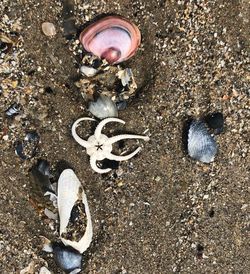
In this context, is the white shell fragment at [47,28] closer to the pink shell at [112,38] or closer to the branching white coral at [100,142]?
the pink shell at [112,38]

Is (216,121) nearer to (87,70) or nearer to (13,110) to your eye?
(87,70)

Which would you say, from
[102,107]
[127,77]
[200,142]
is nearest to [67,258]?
[102,107]

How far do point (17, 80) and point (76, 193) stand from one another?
933 mm

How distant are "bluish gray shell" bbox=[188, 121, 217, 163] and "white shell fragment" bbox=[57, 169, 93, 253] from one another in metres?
0.88

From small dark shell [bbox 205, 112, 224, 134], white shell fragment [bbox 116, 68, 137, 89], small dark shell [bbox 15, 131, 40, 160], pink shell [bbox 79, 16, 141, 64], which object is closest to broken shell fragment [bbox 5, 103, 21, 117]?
small dark shell [bbox 15, 131, 40, 160]

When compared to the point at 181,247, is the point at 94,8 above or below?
above

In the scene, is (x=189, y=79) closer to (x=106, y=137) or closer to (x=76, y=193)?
(x=106, y=137)

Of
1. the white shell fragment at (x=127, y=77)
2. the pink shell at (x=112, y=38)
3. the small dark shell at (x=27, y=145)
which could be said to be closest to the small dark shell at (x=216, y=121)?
the white shell fragment at (x=127, y=77)

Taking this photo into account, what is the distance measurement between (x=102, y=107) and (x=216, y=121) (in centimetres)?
83

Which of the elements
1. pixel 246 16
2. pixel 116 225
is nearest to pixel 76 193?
pixel 116 225

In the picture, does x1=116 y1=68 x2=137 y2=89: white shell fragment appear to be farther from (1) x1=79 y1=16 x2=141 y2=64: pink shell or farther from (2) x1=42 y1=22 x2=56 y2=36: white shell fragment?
(2) x1=42 y1=22 x2=56 y2=36: white shell fragment

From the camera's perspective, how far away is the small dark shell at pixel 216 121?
379 cm

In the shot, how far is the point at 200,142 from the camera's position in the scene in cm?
380

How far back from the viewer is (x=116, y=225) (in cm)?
395
